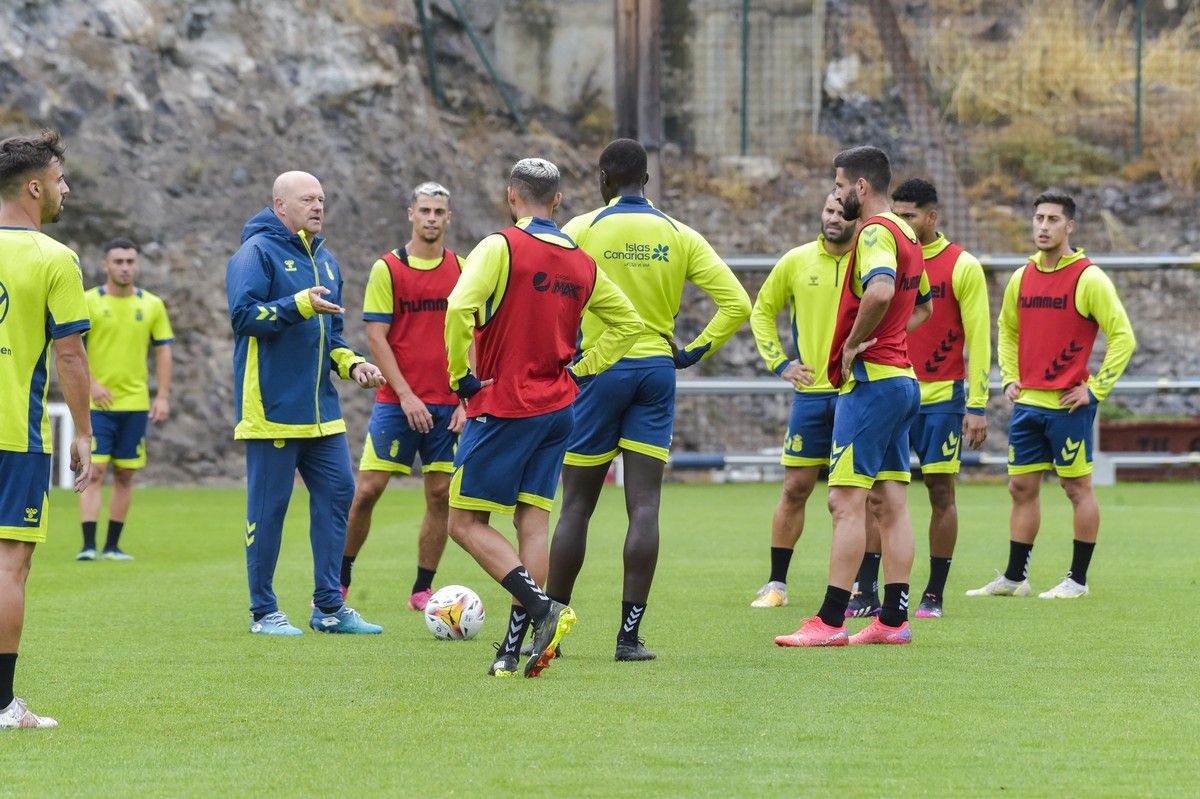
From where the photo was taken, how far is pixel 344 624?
330 inches

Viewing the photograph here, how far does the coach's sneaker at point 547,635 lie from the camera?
667 centimetres

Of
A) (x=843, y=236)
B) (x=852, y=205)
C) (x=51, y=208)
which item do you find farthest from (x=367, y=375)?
(x=843, y=236)

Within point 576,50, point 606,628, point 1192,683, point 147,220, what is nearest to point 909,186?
point 606,628

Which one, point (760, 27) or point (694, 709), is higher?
point (760, 27)

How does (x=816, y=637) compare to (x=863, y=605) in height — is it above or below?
above

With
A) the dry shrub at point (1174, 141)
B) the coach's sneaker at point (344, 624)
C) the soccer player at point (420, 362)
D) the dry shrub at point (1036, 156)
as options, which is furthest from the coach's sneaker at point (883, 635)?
the dry shrub at point (1174, 141)

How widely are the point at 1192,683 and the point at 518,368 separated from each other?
9.51 ft

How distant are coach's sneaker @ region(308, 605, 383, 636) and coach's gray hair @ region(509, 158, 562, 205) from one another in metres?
2.58

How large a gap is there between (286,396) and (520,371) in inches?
72.6

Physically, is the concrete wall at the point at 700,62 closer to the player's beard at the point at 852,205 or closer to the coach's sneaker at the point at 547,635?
the player's beard at the point at 852,205

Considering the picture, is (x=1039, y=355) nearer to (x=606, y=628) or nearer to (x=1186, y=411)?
(x=606, y=628)

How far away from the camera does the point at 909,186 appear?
9.10m

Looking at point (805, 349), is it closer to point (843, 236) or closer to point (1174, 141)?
point (843, 236)

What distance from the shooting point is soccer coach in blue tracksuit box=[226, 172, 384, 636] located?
821cm
